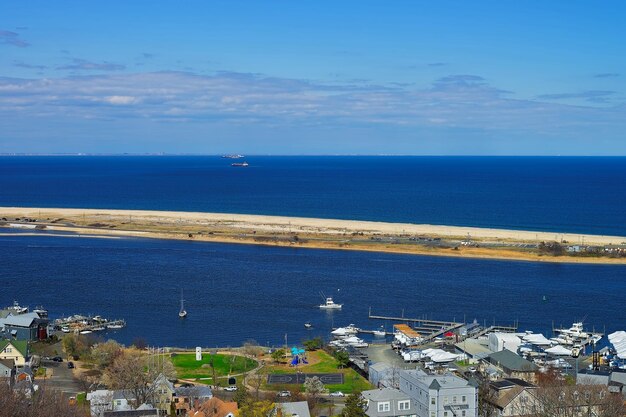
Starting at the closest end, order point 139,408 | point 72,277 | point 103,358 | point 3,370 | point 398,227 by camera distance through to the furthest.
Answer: point 139,408, point 3,370, point 103,358, point 72,277, point 398,227

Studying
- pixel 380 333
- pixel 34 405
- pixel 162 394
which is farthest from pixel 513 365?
pixel 34 405

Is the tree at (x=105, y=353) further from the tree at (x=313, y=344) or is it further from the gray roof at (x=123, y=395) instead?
the tree at (x=313, y=344)

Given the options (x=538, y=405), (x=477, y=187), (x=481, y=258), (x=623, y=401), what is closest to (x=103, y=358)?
(x=538, y=405)

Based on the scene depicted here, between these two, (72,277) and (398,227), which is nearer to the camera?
(72,277)

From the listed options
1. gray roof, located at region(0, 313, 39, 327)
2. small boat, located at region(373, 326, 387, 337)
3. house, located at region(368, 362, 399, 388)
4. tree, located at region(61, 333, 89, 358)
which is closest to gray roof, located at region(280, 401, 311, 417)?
house, located at region(368, 362, 399, 388)

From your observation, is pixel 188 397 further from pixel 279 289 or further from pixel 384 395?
pixel 279 289

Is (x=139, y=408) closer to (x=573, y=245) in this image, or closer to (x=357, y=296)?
(x=357, y=296)

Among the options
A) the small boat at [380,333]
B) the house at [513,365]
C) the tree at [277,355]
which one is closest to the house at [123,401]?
the tree at [277,355]
